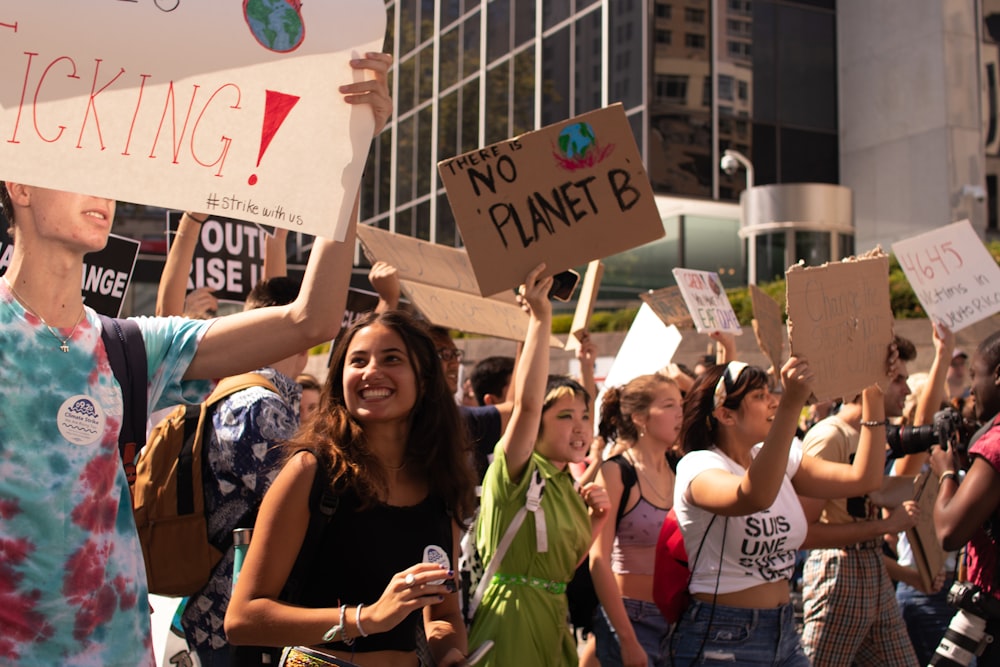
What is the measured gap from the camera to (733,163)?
21297 millimetres

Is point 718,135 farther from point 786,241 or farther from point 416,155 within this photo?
point 416,155

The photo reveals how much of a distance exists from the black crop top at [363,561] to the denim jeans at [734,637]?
1548 mm

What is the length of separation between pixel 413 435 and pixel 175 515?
0.74 meters

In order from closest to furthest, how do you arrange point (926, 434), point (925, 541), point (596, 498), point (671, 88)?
point (596, 498), point (926, 434), point (925, 541), point (671, 88)

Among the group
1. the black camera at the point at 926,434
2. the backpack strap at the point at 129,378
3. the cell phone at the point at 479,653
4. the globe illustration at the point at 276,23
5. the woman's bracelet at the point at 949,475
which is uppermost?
the globe illustration at the point at 276,23

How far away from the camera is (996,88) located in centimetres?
2277

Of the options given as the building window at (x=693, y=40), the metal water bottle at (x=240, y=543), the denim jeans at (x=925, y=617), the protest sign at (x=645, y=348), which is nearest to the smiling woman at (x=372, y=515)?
the metal water bottle at (x=240, y=543)

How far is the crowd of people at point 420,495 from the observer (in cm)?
221

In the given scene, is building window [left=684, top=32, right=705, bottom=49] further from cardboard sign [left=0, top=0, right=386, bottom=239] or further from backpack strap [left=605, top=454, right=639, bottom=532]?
cardboard sign [left=0, top=0, right=386, bottom=239]

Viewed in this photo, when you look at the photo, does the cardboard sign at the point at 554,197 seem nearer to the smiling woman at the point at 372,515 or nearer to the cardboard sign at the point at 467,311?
the smiling woman at the point at 372,515

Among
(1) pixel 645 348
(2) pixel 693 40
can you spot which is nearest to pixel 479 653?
(1) pixel 645 348

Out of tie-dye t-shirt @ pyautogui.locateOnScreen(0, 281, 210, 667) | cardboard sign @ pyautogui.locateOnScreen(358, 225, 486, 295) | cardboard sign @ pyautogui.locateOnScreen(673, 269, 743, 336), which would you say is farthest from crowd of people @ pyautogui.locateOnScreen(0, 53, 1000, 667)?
cardboard sign @ pyautogui.locateOnScreen(673, 269, 743, 336)

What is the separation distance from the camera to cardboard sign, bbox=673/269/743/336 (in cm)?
612

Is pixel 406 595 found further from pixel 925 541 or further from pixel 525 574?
pixel 925 541
